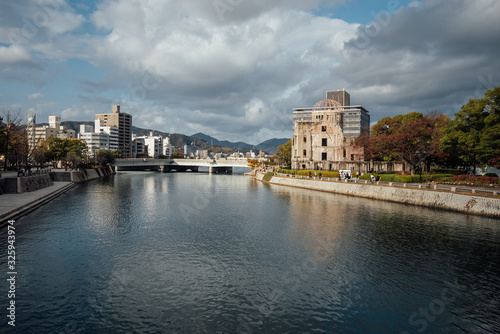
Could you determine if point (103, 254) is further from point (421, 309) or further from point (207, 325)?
point (421, 309)

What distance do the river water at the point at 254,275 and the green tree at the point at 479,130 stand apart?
17.3m

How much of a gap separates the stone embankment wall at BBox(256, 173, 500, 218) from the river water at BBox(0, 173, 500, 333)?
322 centimetres

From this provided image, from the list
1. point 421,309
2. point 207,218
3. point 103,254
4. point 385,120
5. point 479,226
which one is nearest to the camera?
point 421,309

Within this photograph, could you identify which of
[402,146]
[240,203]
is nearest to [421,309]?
[240,203]

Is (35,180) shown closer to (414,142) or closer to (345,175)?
(345,175)

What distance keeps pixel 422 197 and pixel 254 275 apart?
4128 cm

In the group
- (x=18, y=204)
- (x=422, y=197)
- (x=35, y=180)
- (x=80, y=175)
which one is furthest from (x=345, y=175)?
(x=80, y=175)

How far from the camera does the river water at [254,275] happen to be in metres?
15.7

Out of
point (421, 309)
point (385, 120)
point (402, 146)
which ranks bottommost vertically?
point (421, 309)

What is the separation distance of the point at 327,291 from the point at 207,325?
8329 millimetres

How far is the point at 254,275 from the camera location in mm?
21172

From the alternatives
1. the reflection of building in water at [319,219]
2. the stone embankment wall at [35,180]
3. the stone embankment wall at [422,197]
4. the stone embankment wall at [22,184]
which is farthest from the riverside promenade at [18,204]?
the stone embankment wall at [422,197]

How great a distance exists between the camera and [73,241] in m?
28.4

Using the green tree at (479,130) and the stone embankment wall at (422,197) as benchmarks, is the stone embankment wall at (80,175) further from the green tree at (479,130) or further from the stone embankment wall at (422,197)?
the green tree at (479,130)
